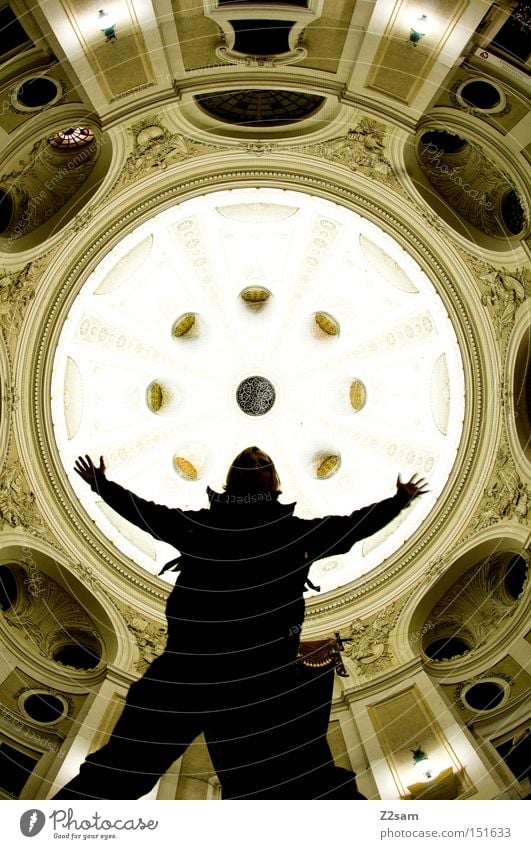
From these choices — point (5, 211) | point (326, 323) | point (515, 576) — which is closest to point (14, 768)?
point (5, 211)

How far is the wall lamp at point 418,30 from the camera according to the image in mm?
9359

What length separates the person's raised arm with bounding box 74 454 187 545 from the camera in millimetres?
15117

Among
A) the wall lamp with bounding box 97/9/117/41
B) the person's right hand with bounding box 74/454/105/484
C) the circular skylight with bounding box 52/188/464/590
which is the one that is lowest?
the wall lamp with bounding box 97/9/117/41

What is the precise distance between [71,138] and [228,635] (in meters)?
8.24

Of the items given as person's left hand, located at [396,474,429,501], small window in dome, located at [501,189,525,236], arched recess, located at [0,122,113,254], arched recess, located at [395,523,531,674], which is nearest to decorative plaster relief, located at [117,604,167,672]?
arched recess, located at [395,523,531,674]

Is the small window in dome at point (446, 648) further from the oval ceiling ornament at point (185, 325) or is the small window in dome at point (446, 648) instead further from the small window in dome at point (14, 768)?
the oval ceiling ornament at point (185, 325)

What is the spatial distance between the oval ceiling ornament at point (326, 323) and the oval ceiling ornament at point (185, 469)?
4.26m

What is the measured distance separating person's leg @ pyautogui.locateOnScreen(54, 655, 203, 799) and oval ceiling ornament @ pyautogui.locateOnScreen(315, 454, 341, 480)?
241 inches

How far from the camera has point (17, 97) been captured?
9977 millimetres

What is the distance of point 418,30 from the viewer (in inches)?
373

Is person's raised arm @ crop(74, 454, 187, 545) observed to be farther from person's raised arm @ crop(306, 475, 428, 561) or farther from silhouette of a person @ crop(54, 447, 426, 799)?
person's raised arm @ crop(306, 475, 428, 561)

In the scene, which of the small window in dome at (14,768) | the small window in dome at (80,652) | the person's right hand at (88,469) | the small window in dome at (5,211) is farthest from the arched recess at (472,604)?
the small window in dome at (5,211)

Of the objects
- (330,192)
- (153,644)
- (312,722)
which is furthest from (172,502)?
(330,192)
